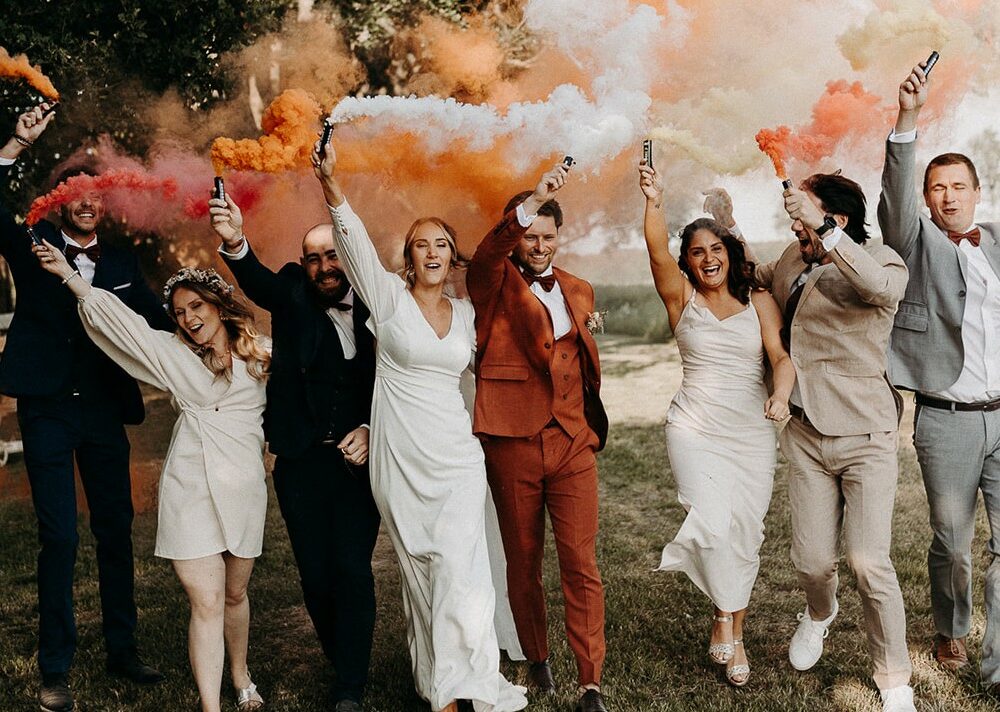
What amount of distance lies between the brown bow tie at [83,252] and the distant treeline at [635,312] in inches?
245

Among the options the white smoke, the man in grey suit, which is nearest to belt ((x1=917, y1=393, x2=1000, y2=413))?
the man in grey suit

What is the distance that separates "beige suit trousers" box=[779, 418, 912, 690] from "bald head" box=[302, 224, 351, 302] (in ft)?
7.29

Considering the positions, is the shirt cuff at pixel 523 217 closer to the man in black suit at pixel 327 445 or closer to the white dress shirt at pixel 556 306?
the white dress shirt at pixel 556 306

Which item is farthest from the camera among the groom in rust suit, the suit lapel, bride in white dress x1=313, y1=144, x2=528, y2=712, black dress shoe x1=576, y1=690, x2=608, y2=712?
the suit lapel

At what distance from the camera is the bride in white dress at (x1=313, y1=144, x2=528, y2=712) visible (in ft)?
13.1

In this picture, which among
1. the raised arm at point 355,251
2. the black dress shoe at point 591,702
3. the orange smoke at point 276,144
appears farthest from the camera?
the orange smoke at point 276,144

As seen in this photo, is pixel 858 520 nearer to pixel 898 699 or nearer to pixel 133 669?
pixel 898 699

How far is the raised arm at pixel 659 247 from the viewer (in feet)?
14.7

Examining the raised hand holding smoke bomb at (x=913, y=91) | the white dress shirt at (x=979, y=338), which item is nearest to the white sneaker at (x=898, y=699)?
the white dress shirt at (x=979, y=338)

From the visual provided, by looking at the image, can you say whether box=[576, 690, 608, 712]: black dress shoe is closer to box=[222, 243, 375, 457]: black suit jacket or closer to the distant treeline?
box=[222, 243, 375, 457]: black suit jacket

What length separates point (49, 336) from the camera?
462 cm

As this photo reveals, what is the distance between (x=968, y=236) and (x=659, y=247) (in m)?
1.44

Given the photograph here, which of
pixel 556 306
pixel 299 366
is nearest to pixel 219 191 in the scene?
pixel 299 366

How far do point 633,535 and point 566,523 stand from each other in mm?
3083
